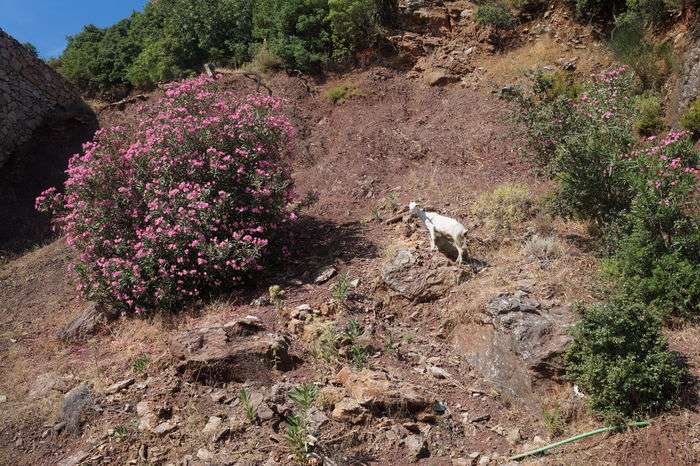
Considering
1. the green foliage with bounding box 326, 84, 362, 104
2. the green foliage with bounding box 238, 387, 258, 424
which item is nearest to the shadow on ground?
the green foliage with bounding box 326, 84, 362, 104

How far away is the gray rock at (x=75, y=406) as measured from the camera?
5.04 meters

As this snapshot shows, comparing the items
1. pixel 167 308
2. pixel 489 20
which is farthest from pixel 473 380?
pixel 489 20

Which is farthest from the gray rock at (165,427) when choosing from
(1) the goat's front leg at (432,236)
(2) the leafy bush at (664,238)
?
(2) the leafy bush at (664,238)

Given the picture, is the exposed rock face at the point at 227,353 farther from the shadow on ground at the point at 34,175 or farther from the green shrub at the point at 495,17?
the green shrub at the point at 495,17

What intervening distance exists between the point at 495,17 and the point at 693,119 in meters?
5.95

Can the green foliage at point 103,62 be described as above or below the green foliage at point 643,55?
above

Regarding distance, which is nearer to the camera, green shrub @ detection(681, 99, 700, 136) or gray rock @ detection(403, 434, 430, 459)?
gray rock @ detection(403, 434, 430, 459)

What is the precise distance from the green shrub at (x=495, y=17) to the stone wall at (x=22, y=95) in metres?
11.3

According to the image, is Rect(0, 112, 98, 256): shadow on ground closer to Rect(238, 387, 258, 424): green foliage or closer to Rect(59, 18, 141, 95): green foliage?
Rect(59, 18, 141, 95): green foliage

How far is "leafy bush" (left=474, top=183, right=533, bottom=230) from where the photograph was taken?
25.0 feet

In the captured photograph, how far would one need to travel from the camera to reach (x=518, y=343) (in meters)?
5.18

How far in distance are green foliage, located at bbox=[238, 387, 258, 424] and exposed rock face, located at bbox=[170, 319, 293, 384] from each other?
16.2 inches

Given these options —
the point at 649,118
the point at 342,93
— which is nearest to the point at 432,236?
the point at 649,118

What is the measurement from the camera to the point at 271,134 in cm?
809
